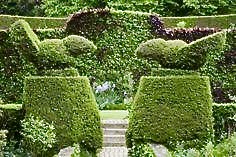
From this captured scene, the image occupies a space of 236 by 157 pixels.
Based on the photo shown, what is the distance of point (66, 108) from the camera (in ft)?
38.6

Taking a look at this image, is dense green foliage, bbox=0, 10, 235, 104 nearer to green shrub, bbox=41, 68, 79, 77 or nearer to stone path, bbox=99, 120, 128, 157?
stone path, bbox=99, 120, 128, 157

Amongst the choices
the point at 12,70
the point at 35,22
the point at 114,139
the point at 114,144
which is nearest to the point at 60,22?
the point at 35,22

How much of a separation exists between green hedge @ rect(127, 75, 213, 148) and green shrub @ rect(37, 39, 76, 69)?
169cm

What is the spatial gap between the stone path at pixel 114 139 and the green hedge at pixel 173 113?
4.49ft

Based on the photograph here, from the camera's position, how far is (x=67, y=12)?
83.4ft

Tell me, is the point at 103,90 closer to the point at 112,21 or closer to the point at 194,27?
the point at 112,21

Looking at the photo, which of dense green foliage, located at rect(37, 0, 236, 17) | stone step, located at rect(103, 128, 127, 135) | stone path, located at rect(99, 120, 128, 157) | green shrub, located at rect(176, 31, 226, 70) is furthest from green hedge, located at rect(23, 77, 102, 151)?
dense green foliage, located at rect(37, 0, 236, 17)

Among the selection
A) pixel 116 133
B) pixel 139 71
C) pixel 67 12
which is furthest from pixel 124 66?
pixel 67 12

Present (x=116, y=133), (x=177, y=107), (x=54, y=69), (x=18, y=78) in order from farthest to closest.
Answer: (x=18, y=78) → (x=116, y=133) → (x=54, y=69) → (x=177, y=107)

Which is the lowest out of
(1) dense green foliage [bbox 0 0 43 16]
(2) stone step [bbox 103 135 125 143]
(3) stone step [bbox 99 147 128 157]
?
(1) dense green foliage [bbox 0 0 43 16]

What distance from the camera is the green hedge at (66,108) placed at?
11.6 meters

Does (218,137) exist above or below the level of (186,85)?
below

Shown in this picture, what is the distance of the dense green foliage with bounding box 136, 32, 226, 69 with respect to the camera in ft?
39.8

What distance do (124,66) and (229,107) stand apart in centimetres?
615
